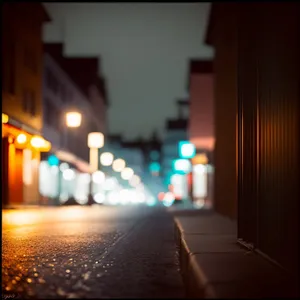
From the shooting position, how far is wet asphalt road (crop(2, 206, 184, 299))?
7.09 metres

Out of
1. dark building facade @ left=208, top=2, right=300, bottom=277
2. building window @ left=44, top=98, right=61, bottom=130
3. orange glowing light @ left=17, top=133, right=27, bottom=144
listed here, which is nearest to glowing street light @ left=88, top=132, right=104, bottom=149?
orange glowing light @ left=17, top=133, right=27, bottom=144

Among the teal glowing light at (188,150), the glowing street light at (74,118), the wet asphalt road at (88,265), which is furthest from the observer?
the teal glowing light at (188,150)

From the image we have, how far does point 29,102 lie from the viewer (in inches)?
1474

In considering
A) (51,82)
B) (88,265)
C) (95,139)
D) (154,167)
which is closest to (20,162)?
(95,139)

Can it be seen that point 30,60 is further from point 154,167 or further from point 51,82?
point 154,167

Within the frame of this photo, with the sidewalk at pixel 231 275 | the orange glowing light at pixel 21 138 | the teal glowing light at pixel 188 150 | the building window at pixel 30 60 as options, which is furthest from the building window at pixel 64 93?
the sidewalk at pixel 231 275

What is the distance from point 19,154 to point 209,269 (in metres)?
31.0

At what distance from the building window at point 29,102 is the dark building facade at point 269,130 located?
1051 inches

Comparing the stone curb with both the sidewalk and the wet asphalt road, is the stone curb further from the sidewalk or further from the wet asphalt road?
the wet asphalt road

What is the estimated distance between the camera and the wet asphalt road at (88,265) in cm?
709

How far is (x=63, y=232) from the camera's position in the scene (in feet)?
51.1

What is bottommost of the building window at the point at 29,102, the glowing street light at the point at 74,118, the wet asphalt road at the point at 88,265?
the wet asphalt road at the point at 88,265

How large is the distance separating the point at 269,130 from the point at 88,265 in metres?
3.15

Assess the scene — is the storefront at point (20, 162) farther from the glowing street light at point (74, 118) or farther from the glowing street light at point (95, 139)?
the glowing street light at point (95, 139)
